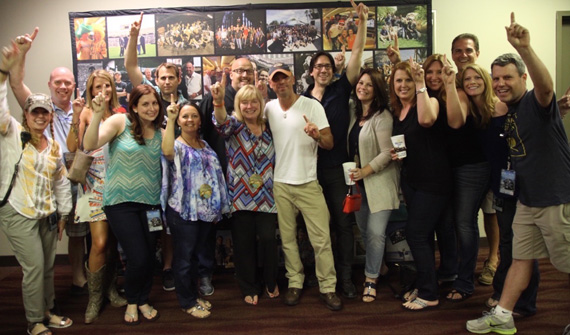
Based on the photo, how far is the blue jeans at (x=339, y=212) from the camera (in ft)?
10.0

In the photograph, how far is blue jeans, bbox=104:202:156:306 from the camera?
8.65ft

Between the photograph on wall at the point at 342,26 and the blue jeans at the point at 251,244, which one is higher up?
the photograph on wall at the point at 342,26

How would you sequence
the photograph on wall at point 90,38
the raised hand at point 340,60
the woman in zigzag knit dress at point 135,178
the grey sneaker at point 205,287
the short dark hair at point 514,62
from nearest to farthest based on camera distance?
the short dark hair at point 514,62, the woman in zigzag knit dress at point 135,178, the grey sneaker at point 205,287, the raised hand at point 340,60, the photograph on wall at point 90,38

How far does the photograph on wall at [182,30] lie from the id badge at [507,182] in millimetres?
2729

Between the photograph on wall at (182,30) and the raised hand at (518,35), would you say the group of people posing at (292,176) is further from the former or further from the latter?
the photograph on wall at (182,30)

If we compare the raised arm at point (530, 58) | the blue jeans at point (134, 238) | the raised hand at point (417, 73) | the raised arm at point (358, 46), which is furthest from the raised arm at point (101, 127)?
the raised arm at point (530, 58)

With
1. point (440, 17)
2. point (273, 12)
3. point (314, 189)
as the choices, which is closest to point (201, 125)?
point (314, 189)

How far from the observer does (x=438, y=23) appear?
405 centimetres

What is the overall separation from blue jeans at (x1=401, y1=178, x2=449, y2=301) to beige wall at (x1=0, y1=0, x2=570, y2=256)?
6.33ft

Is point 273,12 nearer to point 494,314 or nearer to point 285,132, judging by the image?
point 285,132

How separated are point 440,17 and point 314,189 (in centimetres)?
237

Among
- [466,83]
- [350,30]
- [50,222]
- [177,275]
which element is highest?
[350,30]

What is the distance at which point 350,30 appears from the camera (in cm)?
388

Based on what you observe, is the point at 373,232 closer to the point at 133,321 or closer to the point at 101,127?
the point at 133,321
